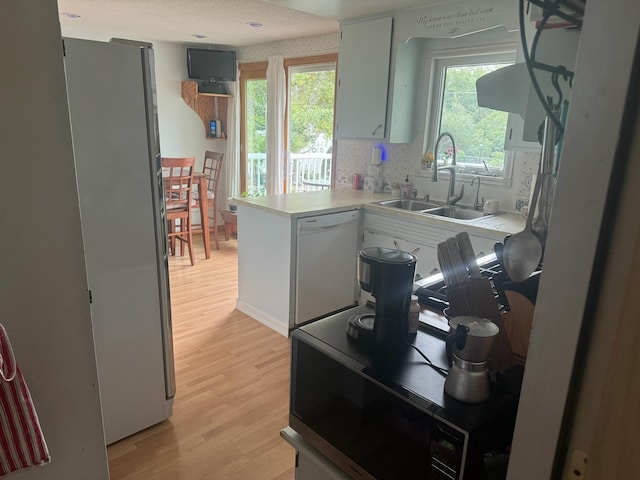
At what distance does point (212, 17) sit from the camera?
12.4ft

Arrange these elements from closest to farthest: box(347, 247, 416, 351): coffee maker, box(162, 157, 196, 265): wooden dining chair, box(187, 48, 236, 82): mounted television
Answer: box(347, 247, 416, 351): coffee maker < box(162, 157, 196, 265): wooden dining chair < box(187, 48, 236, 82): mounted television

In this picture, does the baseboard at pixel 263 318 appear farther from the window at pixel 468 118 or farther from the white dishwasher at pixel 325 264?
the window at pixel 468 118

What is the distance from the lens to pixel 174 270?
4449 mm

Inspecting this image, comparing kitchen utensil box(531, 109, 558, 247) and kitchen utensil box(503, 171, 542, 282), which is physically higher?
kitchen utensil box(531, 109, 558, 247)

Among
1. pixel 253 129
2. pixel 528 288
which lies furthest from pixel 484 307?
pixel 253 129

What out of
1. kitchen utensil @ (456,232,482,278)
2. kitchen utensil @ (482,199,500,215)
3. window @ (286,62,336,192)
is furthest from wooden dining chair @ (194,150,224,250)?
kitchen utensil @ (456,232,482,278)

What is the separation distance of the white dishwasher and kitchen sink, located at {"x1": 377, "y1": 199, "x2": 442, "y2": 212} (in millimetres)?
349

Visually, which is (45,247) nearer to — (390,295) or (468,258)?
(390,295)

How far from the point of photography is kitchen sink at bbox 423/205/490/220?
3.18m

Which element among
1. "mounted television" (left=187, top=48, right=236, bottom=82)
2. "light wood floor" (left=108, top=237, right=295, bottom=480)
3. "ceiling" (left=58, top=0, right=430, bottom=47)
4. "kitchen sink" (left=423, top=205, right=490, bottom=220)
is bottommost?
"light wood floor" (left=108, top=237, right=295, bottom=480)

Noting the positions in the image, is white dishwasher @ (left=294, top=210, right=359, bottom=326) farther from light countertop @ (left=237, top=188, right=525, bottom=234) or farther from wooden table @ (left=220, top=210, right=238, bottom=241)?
wooden table @ (left=220, top=210, right=238, bottom=241)

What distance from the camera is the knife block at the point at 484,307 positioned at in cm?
94

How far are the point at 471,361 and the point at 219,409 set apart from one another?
5.91ft

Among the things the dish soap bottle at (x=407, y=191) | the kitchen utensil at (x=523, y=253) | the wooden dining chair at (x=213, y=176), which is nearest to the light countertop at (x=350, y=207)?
the dish soap bottle at (x=407, y=191)
